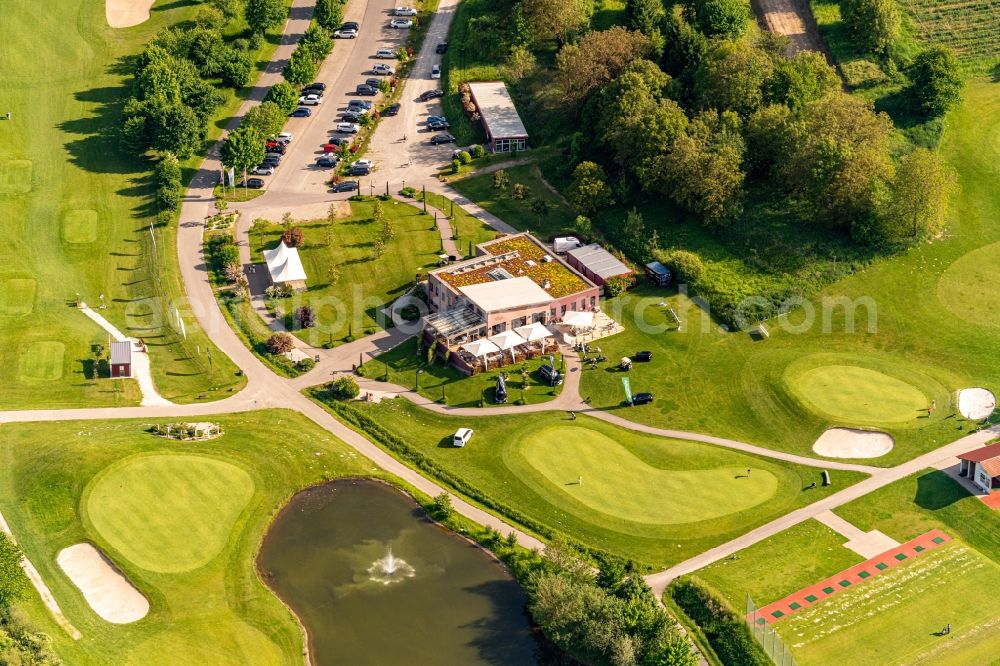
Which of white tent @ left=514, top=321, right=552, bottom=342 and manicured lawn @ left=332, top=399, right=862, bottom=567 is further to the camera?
white tent @ left=514, top=321, right=552, bottom=342

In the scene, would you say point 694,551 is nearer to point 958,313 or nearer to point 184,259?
point 958,313

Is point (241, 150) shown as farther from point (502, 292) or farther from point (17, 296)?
point (502, 292)

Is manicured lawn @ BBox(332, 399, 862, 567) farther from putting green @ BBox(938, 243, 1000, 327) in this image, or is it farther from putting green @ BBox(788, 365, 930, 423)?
putting green @ BBox(938, 243, 1000, 327)

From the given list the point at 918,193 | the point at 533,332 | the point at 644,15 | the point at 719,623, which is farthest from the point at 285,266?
the point at 918,193

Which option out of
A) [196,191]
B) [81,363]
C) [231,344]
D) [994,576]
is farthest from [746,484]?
[196,191]

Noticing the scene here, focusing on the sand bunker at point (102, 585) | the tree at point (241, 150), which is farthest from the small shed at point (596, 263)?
the sand bunker at point (102, 585)

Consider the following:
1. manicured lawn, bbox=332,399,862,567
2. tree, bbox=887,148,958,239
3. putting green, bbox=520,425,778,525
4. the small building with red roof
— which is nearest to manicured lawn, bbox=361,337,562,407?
manicured lawn, bbox=332,399,862,567

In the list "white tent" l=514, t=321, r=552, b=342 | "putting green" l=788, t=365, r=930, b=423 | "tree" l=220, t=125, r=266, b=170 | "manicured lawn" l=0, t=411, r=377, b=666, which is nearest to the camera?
"manicured lawn" l=0, t=411, r=377, b=666
